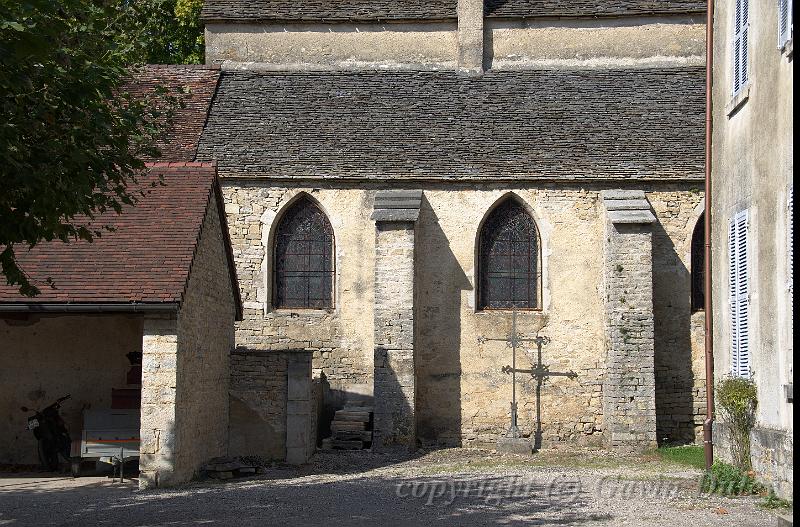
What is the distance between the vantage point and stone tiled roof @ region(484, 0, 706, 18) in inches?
904

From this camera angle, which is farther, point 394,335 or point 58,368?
point 394,335

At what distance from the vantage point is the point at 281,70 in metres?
22.9

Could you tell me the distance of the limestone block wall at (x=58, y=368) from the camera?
15.2 meters

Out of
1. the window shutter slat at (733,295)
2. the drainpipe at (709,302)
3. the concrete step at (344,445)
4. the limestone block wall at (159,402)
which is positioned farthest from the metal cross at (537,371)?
the limestone block wall at (159,402)

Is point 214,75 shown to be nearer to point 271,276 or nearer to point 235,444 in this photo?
point 271,276

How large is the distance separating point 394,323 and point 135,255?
6138 millimetres

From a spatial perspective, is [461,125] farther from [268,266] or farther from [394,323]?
[268,266]

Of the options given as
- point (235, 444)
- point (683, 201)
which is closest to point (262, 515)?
point (235, 444)

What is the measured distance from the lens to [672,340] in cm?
1966

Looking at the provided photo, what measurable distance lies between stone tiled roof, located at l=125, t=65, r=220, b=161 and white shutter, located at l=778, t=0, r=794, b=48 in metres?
11.7

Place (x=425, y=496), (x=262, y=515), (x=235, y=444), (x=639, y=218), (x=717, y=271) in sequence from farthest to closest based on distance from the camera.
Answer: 1. (x=639, y=218)
2. (x=235, y=444)
3. (x=717, y=271)
4. (x=425, y=496)
5. (x=262, y=515)

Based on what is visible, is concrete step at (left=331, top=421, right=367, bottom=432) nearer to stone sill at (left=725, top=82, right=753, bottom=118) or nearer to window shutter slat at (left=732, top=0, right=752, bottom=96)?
stone sill at (left=725, top=82, right=753, bottom=118)

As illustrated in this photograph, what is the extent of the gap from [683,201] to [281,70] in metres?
8.77

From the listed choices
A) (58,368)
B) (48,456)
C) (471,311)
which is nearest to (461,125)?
(471,311)
